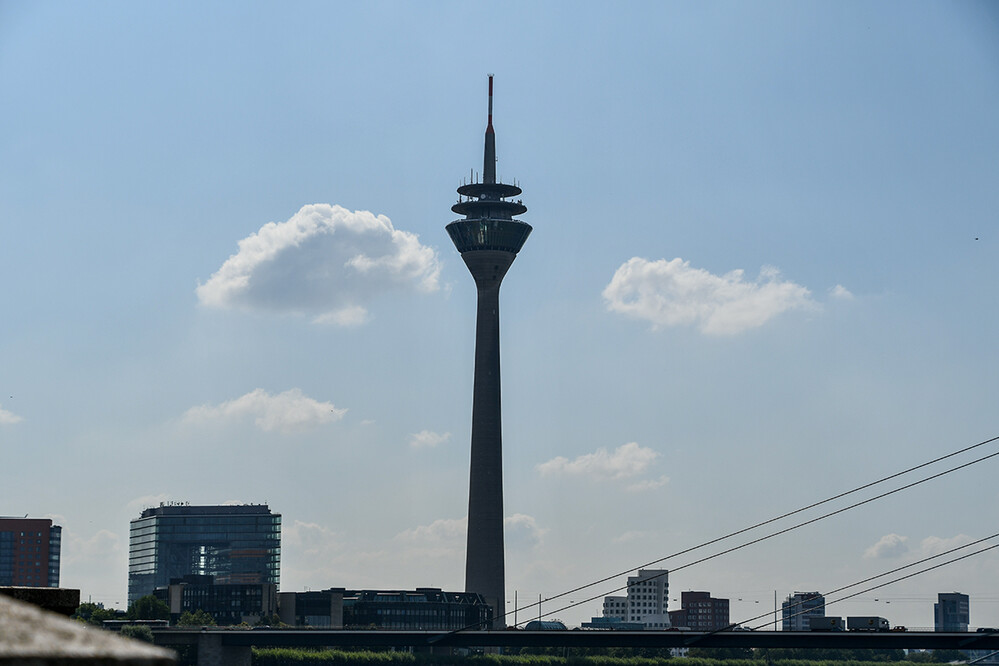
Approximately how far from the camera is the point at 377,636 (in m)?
144

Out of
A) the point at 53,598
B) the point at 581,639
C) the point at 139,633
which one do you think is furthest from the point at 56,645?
the point at 139,633

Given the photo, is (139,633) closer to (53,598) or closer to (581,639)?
(581,639)

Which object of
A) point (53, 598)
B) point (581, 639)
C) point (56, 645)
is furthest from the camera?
Answer: point (581, 639)

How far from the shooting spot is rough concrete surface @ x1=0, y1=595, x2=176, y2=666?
7.41 meters

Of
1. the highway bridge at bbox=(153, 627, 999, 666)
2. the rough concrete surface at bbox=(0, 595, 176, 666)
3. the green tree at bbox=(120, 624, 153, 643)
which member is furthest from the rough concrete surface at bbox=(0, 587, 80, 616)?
the green tree at bbox=(120, 624, 153, 643)

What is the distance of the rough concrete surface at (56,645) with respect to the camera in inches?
292

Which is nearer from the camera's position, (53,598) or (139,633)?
(53,598)

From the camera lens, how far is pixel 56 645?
24.9ft

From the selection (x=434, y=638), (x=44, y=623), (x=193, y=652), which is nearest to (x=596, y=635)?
(x=434, y=638)

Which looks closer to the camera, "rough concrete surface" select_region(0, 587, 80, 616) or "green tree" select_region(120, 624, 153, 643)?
"rough concrete surface" select_region(0, 587, 80, 616)

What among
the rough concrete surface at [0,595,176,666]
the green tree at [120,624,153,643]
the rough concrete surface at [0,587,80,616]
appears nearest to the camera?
the rough concrete surface at [0,595,176,666]

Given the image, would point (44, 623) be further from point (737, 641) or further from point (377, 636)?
point (377, 636)

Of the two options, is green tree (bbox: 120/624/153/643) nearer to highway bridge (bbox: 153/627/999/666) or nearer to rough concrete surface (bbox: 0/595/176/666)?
highway bridge (bbox: 153/627/999/666)

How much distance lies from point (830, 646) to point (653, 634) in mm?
15532
